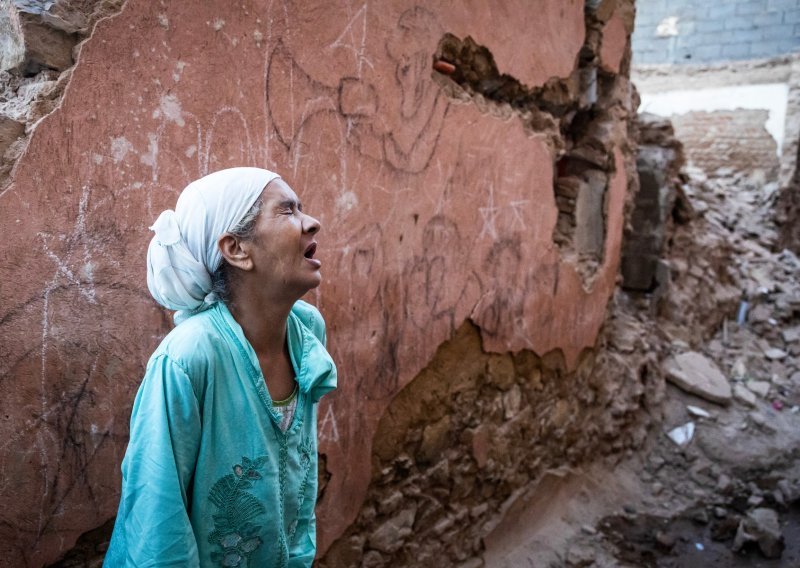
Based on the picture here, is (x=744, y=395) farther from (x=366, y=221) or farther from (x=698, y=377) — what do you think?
(x=366, y=221)

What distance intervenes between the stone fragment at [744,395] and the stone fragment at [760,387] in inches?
3.0

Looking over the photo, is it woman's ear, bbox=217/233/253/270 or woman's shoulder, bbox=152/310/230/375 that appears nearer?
woman's shoulder, bbox=152/310/230/375

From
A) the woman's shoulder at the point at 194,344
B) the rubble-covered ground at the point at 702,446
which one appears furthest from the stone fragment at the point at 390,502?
the woman's shoulder at the point at 194,344

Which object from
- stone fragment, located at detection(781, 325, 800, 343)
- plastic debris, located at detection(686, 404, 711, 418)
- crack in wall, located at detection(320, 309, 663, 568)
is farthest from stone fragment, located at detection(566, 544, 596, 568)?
stone fragment, located at detection(781, 325, 800, 343)

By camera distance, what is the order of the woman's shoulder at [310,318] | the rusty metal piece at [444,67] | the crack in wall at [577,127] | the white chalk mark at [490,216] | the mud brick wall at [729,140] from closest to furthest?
the woman's shoulder at [310,318]
the rusty metal piece at [444,67]
the white chalk mark at [490,216]
the crack in wall at [577,127]
the mud brick wall at [729,140]

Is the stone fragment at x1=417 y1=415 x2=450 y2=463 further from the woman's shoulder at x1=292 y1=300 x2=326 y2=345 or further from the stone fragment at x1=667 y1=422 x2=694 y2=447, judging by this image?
the stone fragment at x1=667 y1=422 x2=694 y2=447

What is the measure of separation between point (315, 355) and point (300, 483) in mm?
317

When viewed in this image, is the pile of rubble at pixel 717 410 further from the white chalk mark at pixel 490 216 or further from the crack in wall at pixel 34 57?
the crack in wall at pixel 34 57

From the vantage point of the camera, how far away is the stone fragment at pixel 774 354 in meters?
5.37

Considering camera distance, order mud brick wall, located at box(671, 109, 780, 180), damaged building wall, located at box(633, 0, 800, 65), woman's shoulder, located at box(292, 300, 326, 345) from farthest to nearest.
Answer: damaged building wall, located at box(633, 0, 800, 65) < mud brick wall, located at box(671, 109, 780, 180) < woman's shoulder, located at box(292, 300, 326, 345)

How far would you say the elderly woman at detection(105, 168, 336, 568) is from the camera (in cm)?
119

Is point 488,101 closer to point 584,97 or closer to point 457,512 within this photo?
point 584,97

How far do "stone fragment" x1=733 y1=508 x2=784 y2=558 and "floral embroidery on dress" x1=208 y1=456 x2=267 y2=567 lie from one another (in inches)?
117

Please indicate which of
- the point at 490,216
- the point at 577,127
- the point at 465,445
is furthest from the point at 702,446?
the point at 490,216
